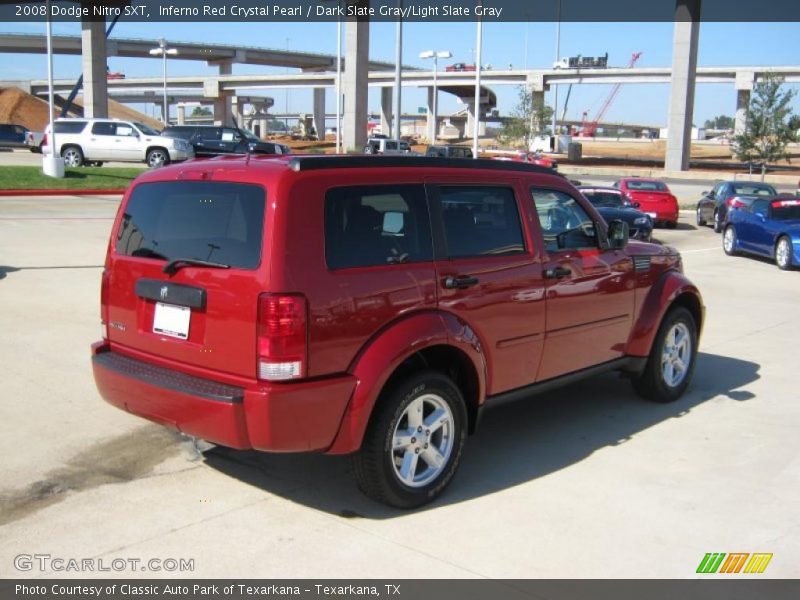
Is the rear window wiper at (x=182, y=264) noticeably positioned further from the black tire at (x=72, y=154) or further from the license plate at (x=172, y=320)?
the black tire at (x=72, y=154)

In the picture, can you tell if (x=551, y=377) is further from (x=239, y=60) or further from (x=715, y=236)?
(x=239, y=60)

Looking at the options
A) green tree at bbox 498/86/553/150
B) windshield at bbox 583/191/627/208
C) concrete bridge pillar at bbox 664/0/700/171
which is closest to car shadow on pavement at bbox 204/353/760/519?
windshield at bbox 583/191/627/208

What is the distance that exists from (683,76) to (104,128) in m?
39.5

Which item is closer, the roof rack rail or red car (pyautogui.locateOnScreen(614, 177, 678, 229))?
the roof rack rail

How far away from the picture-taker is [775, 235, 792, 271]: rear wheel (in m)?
15.9

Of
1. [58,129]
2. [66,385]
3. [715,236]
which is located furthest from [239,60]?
[66,385]

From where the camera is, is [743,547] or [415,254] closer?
[743,547]

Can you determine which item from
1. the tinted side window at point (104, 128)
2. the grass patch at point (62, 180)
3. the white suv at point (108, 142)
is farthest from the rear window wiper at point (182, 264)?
the tinted side window at point (104, 128)

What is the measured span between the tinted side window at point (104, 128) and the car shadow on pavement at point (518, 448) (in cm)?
2738

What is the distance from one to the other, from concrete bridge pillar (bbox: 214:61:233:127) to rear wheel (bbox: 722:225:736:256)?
9183cm

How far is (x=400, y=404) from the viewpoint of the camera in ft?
14.2

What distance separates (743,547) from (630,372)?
7.52 ft

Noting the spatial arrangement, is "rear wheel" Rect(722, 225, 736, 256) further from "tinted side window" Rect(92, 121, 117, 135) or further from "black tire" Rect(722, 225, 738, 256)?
"tinted side window" Rect(92, 121, 117, 135)

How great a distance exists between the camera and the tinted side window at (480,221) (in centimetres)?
479
